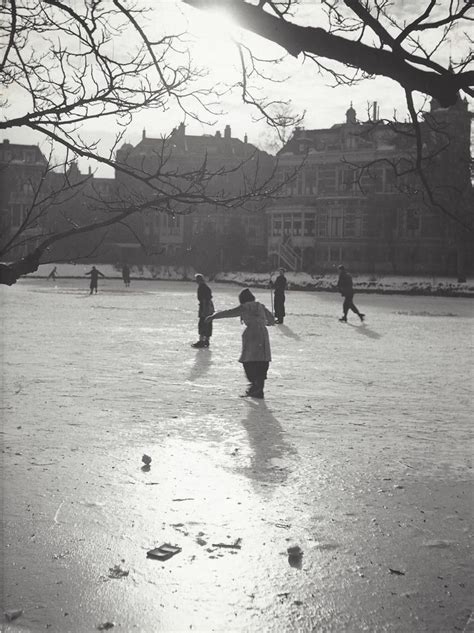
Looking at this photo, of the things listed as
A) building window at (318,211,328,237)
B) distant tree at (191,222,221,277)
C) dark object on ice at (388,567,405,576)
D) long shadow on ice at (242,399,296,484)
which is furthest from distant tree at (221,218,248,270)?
dark object on ice at (388,567,405,576)

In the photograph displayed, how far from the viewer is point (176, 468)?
6.73 meters

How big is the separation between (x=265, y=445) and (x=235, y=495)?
1.70 metres

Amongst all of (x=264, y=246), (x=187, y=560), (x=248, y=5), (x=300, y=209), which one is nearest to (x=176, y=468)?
(x=187, y=560)

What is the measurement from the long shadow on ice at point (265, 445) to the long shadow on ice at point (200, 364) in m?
A: 2.33

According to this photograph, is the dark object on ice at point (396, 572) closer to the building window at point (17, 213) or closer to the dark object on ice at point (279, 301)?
the dark object on ice at point (279, 301)

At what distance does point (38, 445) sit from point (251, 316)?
4.36m

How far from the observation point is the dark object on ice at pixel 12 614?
3873 millimetres

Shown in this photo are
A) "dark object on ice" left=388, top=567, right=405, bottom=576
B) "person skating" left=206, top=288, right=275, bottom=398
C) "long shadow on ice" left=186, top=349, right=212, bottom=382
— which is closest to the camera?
"dark object on ice" left=388, top=567, right=405, bottom=576

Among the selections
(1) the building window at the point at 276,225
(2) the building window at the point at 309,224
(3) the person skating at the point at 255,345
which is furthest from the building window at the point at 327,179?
(3) the person skating at the point at 255,345

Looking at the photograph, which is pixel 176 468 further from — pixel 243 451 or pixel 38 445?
pixel 38 445

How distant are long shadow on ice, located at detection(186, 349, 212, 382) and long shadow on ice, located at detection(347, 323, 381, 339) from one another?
5.37 meters

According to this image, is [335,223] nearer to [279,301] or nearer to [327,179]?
[327,179]

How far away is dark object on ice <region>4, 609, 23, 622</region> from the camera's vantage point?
3.87m

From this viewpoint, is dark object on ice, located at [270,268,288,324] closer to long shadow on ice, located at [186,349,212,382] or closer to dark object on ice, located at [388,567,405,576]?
long shadow on ice, located at [186,349,212,382]
